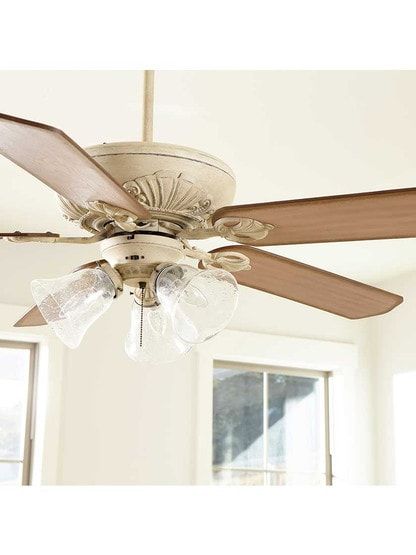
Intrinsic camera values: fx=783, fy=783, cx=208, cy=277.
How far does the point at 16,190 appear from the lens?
269cm

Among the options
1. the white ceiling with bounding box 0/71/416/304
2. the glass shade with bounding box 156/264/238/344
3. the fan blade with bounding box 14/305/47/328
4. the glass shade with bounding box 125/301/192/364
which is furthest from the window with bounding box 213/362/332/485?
the glass shade with bounding box 156/264/238/344

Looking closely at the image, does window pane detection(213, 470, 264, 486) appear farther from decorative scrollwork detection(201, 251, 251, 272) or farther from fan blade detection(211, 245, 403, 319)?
decorative scrollwork detection(201, 251, 251, 272)

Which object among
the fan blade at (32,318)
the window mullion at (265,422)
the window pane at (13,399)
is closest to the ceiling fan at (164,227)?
the fan blade at (32,318)

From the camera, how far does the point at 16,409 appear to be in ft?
10.3

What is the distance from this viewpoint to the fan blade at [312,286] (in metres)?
1.31

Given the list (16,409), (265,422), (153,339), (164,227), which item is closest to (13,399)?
(16,409)

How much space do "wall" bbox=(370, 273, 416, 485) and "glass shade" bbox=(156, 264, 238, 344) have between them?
2.78m

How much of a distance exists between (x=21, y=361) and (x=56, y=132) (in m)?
2.49

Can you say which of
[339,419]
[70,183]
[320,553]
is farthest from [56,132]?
[339,419]

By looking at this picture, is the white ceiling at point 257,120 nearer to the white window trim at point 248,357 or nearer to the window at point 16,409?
the window at point 16,409

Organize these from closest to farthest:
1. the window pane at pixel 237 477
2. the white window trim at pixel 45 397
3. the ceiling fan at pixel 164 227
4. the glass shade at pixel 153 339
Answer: the ceiling fan at pixel 164 227 < the glass shade at pixel 153 339 < the white window trim at pixel 45 397 < the window pane at pixel 237 477

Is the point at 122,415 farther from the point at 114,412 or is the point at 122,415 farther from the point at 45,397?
the point at 45,397

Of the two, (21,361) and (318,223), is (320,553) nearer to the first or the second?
(318,223)

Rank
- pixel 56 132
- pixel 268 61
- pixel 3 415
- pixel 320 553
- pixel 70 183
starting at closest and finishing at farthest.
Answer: pixel 320 553
pixel 268 61
pixel 56 132
pixel 70 183
pixel 3 415
